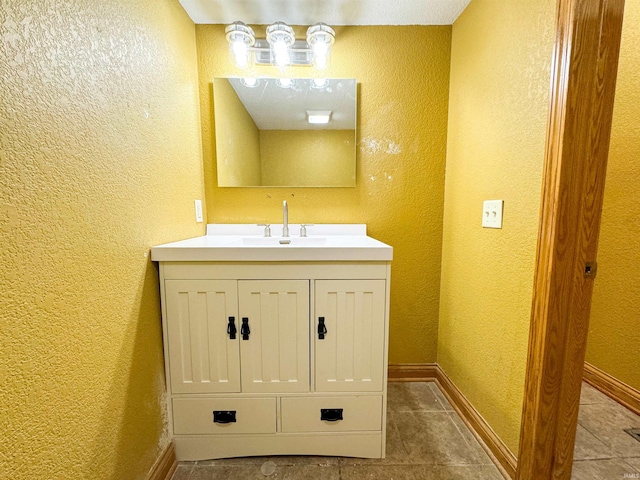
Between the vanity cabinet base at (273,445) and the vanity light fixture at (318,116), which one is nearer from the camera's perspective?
the vanity cabinet base at (273,445)

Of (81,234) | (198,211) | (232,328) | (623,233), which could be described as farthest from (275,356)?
(623,233)

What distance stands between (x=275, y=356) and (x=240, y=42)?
61.3 inches

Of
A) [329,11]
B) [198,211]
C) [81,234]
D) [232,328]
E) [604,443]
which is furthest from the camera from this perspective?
[198,211]

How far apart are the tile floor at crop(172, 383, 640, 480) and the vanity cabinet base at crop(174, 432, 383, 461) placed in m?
0.03

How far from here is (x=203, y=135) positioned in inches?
59.6

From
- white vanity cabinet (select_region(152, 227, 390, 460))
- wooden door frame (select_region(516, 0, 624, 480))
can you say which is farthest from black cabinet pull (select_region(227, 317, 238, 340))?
wooden door frame (select_region(516, 0, 624, 480))

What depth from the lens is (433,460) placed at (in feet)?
3.66

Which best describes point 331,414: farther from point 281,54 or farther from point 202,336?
point 281,54

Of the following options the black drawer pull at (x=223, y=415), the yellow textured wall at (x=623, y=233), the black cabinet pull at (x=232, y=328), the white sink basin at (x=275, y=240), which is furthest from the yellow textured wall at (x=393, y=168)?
the black drawer pull at (x=223, y=415)

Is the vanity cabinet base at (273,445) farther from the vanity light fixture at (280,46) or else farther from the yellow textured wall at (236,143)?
the vanity light fixture at (280,46)

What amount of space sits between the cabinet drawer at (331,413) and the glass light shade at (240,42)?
5.62 ft

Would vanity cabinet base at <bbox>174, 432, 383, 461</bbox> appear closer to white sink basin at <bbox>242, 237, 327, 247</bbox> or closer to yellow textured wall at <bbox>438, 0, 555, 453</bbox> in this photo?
yellow textured wall at <bbox>438, 0, 555, 453</bbox>

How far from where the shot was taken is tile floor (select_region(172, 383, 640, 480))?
1.05 meters

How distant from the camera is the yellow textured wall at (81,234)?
55 cm
